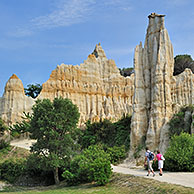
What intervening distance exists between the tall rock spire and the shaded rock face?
1717 cm

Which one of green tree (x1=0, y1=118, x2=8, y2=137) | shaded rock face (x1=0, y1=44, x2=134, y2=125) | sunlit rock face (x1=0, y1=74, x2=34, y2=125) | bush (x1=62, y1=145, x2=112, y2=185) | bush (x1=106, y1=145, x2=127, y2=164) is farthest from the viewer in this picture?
shaded rock face (x1=0, y1=44, x2=134, y2=125)

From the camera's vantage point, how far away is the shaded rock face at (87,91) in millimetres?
42219

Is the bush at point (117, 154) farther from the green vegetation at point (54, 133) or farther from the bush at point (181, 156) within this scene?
the bush at point (181, 156)

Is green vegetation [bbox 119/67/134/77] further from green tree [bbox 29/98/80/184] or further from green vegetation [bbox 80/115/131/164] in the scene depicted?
green tree [bbox 29/98/80/184]

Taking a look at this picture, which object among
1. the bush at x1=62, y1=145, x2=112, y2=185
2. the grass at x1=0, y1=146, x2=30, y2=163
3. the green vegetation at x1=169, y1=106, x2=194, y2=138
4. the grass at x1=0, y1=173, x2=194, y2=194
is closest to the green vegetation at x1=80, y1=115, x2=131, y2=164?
the green vegetation at x1=169, y1=106, x2=194, y2=138

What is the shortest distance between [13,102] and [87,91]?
40.7 ft

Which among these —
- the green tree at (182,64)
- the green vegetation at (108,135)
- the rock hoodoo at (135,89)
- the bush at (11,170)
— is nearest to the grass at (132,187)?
the rock hoodoo at (135,89)

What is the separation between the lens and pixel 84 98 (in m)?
46.2

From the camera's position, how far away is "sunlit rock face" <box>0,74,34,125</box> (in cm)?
4093

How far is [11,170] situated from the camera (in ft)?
76.8

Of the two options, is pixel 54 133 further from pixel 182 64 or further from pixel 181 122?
pixel 182 64

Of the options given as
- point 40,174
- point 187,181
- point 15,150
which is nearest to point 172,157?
point 187,181

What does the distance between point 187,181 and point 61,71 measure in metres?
35.4

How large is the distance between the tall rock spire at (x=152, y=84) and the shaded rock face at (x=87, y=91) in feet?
56.3
